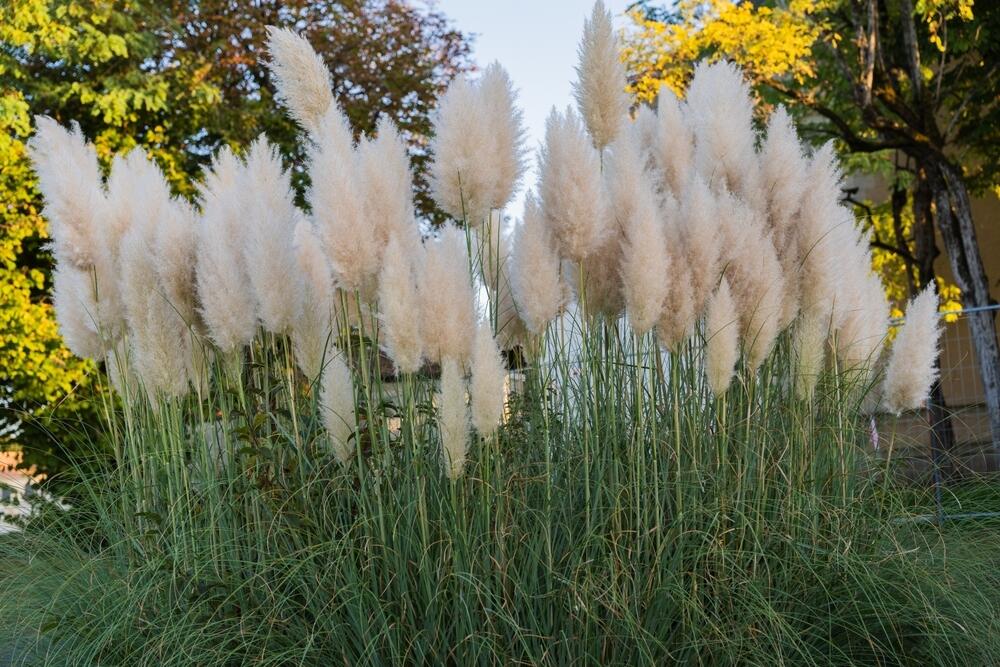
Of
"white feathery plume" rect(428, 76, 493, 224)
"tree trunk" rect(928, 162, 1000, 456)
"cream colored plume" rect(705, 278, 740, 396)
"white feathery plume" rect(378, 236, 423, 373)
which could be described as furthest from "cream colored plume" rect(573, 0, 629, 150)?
"tree trunk" rect(928, 162, 1000, 456)

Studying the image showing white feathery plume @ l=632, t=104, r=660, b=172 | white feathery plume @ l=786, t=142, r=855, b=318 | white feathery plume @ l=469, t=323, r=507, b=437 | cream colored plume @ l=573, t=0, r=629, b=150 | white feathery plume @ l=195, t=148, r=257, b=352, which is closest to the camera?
white feathery plume @ l=469, t=323, r=507, b=437

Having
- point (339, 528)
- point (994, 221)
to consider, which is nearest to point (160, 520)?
point (339, 528)

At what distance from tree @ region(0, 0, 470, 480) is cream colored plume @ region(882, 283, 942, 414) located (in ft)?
21.0

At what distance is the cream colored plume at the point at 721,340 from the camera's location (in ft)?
10.7

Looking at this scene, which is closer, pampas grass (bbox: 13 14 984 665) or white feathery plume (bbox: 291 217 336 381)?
pampas grass (bbox: 13 14 984 665)

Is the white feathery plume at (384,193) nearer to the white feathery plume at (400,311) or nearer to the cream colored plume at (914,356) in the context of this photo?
the white feathery plume at (400,311)

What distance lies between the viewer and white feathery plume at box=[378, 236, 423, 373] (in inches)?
117

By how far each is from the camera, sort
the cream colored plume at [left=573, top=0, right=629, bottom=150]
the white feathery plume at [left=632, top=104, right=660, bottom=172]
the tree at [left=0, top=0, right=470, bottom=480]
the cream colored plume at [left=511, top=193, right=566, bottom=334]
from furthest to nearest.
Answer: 1. the tree at [left=0, top=0, right=470, bottom=480]
2. the white feathery plume at [left=632, top=104, right=660, bottom=172]
3. the cream colored plume at [left=573, top=0, right=629, bottom=150]
4. the cream colored plume at [left=511, top=193, right=566, bottom=334]

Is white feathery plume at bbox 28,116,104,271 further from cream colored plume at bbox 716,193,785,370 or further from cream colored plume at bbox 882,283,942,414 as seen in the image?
cream colored plume at bbox 882,283,942,414

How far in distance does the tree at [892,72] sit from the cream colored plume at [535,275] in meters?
7.97

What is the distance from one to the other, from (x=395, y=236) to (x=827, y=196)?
1492mm

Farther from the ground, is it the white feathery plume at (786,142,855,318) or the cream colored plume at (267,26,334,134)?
the cream colored plume at (267,26,334,134)

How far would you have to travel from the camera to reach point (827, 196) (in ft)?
12.1

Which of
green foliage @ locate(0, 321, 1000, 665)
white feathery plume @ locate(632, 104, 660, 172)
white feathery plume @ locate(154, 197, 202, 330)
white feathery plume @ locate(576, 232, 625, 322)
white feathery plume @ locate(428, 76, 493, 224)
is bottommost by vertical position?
green foliage @ locate(0, 321, 1000, 665)
